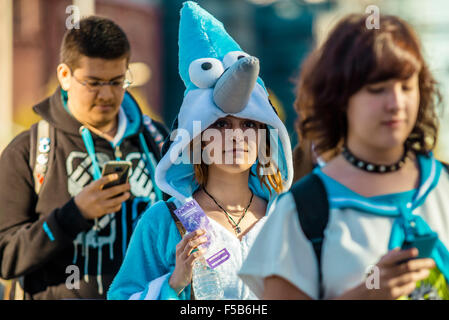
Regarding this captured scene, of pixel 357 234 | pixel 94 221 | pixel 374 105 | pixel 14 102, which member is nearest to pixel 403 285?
pixel 357 234

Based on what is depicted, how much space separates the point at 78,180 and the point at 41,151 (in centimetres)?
23

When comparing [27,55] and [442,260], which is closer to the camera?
[442,260]

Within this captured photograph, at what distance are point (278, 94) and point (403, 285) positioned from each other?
23.9m

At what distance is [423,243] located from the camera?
72.8 inches

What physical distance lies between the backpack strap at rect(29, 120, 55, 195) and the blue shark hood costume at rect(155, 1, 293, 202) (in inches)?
31.2

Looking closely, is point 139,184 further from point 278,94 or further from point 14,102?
point 278,94

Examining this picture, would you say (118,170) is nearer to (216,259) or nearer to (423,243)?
(216,259)

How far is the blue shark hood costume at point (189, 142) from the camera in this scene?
2.57 meters

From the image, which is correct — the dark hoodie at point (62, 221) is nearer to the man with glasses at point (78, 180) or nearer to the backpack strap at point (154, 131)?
the man with glasses at point (78, 180)

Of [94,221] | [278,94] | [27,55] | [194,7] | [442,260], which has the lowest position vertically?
[278,94]

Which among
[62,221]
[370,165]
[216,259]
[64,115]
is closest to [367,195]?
[370,165]

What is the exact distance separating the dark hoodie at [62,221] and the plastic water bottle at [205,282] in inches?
34.2
